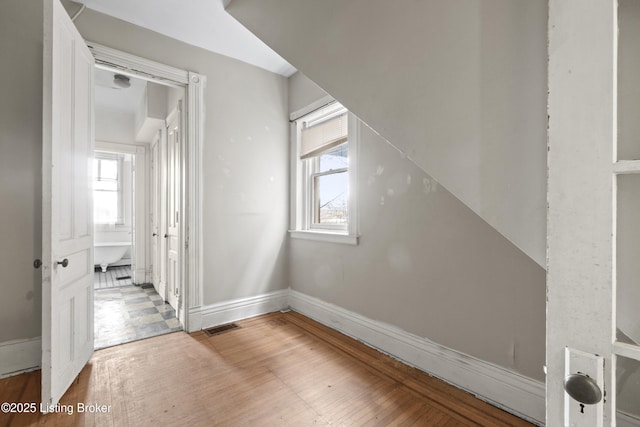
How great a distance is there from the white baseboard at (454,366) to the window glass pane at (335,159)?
137cm

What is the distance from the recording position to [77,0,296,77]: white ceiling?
225 cm

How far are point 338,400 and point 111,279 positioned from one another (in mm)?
4749

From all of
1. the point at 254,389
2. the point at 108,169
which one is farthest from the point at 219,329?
the point at 108,169

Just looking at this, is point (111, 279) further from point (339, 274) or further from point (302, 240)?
point (339, 274)

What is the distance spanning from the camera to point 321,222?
10.4ft

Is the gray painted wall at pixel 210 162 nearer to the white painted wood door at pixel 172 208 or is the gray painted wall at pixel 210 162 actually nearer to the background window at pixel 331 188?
the background window at pixel 331 188

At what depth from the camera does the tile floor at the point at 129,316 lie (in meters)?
2.64

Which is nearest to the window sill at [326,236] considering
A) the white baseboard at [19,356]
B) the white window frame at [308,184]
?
the white window frame at [308,184]

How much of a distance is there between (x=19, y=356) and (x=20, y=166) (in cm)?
132

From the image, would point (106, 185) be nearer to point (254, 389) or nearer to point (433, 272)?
point (254, 389)

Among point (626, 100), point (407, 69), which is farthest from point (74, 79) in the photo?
point (626, 100)

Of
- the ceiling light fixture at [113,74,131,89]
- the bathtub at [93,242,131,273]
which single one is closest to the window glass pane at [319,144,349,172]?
the ceiling light fixture at [113,74,131,89]

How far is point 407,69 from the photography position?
97cm

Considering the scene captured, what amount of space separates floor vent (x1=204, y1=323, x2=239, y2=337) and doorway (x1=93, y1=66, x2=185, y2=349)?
295 mm
